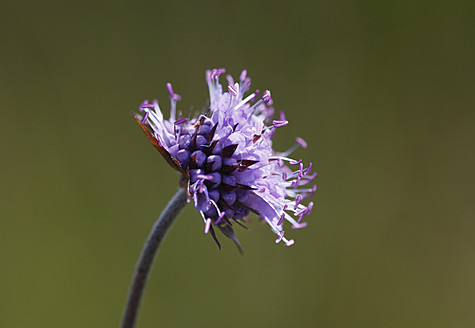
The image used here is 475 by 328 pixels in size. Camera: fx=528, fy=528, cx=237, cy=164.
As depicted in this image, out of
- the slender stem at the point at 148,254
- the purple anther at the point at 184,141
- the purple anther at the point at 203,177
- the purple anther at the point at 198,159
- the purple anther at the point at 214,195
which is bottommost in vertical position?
the slender stem at the point at 148,254

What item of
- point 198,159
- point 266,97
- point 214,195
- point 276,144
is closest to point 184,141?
point 198,159

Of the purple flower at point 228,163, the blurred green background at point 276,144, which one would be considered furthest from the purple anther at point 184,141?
the blurred green background at point 276,144

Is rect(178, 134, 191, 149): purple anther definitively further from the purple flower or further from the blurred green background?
the blurred green background

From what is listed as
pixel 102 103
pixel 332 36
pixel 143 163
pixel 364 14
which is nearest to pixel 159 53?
pixel 102 103

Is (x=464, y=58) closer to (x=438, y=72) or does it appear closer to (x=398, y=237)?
(x=438, y=72)

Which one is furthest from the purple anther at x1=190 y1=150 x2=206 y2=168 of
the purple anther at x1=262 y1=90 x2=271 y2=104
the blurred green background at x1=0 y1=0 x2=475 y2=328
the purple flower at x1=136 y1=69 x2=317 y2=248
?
the blurred green background at x1=0 y1=0 x2=475 y2=328

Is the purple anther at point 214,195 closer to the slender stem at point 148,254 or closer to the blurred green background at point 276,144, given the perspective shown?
the slender stem at point 148,254
